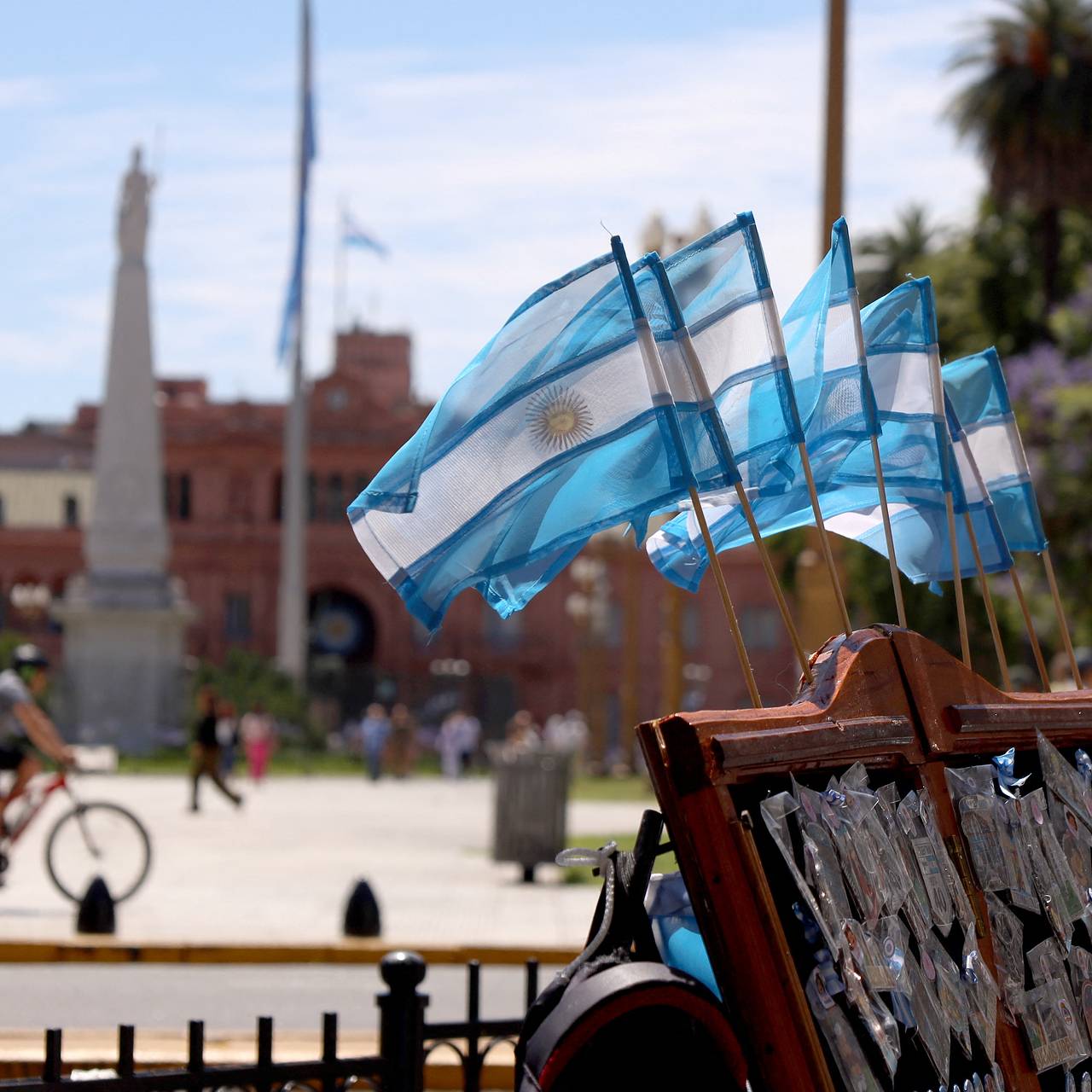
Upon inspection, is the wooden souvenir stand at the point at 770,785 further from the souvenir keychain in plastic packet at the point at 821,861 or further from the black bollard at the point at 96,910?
the black bollard at the point at 96,910

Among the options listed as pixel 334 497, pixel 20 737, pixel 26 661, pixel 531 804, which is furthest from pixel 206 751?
pixel 334 497

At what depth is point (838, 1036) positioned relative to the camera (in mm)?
3926

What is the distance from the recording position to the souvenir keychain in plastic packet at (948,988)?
4168 mm

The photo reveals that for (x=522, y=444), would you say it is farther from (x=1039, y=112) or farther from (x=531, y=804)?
(x=1039, y=112)

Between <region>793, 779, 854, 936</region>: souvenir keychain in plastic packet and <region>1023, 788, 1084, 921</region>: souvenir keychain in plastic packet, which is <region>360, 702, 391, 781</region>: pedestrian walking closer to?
<region>1023, 788, 1084, 921</region>: souvenir keychain in plastic packet

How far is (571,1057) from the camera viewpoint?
3.79 metres

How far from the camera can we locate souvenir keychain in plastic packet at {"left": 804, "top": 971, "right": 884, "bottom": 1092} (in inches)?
154

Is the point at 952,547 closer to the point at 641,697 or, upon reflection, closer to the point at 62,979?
the point at 62,979

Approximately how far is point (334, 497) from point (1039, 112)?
46.0 m

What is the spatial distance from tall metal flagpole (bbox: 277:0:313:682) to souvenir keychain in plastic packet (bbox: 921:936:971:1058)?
1942 inches

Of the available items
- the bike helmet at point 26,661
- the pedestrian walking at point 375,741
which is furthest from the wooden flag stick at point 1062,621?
the pedestrian walking at point 375,741

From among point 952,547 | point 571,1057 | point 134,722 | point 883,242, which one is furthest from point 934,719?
point 883,242

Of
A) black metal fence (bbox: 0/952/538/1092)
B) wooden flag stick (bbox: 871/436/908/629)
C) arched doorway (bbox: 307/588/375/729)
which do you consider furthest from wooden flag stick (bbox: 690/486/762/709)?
arched doorway (bbox: 307/588/375/729)

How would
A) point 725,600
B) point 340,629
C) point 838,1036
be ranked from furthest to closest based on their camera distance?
point 340,629 < point 725,600 < point 838,1036
